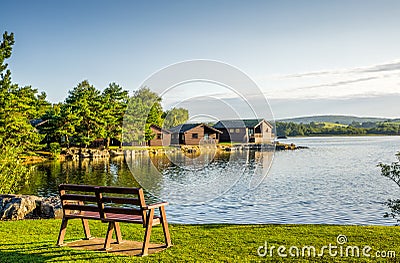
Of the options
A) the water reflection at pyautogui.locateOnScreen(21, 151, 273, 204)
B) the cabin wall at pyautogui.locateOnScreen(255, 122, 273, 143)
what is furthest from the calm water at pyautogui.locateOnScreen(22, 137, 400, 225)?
the cabin wall at pyautogui.locateOnScreen(255, 122, 273, 143)

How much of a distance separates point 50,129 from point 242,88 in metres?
38.8

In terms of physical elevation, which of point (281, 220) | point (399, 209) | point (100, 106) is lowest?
point (281, 220)

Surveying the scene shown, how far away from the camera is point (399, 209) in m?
10.1

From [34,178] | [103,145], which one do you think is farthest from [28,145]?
[103,145]

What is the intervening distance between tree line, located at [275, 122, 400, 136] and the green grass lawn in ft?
397

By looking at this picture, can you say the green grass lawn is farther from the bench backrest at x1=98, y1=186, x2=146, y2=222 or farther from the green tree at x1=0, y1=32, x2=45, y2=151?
the green tree at x1=0, y1=32, x2=45, y2=151

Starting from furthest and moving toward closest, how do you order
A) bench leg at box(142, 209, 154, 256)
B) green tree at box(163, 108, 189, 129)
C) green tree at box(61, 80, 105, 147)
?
green tree at box(61, 80, 105, 147) → green tree at box(163, 108, 189, 129) → bench leg at box(142, 209, 154, 256)

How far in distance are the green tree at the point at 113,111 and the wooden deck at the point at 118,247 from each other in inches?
1621

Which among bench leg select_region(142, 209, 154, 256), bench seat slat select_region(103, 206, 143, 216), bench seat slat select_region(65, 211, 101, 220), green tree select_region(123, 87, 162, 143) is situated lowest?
bench leg select_region(142, 209, 154, 256)

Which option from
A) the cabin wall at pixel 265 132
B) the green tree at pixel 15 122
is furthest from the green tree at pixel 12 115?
the cabin wall at pixel 265 132

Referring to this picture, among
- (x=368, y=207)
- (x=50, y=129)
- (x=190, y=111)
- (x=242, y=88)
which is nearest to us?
(x=242, y=88)

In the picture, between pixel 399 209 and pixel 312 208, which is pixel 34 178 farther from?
pixel 399 209

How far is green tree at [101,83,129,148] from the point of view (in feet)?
159

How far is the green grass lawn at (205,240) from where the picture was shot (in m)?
6.43
